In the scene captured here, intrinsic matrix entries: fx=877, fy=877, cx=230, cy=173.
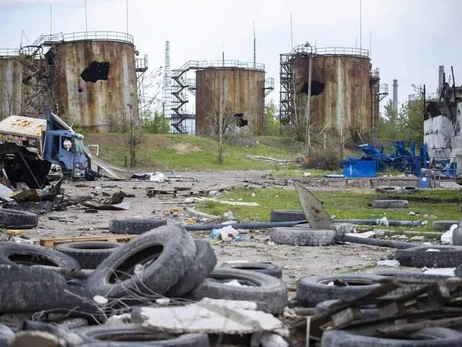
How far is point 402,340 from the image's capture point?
17.7 ft

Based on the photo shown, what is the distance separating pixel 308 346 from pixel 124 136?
52.2 metres

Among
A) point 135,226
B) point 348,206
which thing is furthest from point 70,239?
point 348,206

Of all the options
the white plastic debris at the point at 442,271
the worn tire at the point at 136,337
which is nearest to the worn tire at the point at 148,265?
the worn tire at the point at 136,337

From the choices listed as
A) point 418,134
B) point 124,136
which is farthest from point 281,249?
point 418,134

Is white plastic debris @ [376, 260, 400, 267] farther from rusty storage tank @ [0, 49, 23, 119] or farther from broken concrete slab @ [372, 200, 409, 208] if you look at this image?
rusty storage tank @ [0, 49, 23, 119]

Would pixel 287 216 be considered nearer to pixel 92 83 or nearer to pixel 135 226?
pixel 135 226

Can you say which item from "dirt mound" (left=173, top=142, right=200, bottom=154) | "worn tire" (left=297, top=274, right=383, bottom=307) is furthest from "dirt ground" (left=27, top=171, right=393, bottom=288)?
"dirt mound" (left=173, top=142, right=200, bottom=154)

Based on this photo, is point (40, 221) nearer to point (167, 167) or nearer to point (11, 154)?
point (11, 154)

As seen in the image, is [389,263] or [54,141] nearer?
[389,263]

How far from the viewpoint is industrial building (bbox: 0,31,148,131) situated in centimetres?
5866

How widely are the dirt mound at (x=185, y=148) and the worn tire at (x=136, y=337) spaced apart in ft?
169

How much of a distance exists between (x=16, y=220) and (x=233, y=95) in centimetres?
5620

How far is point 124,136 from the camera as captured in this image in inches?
2256

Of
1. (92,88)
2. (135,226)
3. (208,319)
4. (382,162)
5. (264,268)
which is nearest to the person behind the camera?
(208,319)
